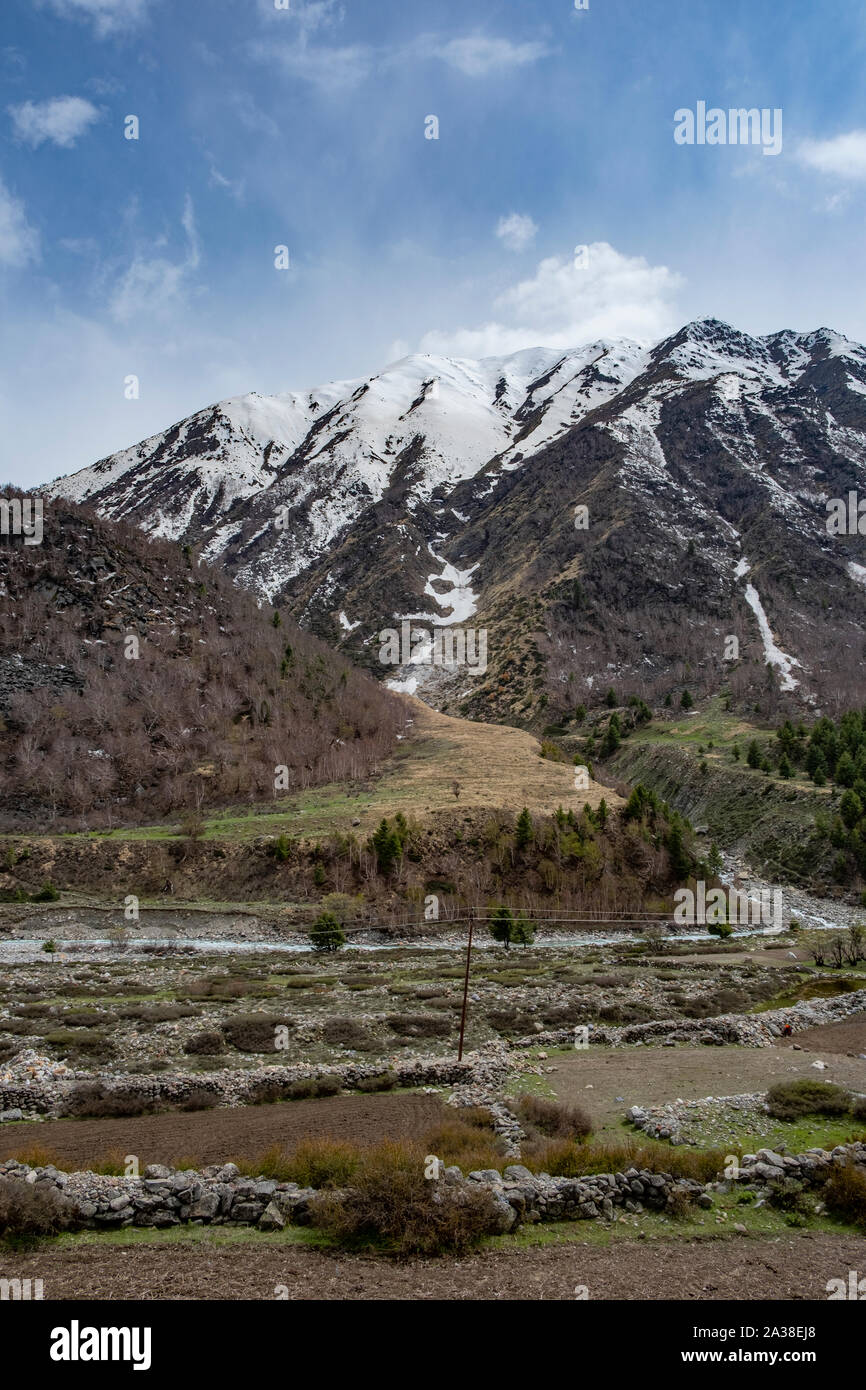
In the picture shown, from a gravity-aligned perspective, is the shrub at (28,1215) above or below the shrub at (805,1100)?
above

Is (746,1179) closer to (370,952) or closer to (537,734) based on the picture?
(370,952)

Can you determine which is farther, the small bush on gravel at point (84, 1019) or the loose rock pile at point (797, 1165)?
the small bush on gravel at point (84, 1019)

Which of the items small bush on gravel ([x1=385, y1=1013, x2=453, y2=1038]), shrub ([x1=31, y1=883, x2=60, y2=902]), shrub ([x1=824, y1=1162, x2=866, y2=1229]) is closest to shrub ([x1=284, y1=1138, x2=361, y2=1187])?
shrub ([x1=824, y1=1162, x2=866, y2=1229])

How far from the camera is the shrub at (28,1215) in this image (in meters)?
11.4

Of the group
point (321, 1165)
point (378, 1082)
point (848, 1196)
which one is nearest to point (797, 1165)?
point (848, 1196)

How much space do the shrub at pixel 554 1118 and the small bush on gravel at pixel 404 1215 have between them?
5.74 metres

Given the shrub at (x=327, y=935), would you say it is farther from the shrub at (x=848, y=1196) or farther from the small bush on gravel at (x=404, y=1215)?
the shrub at (x=848, y=1196)

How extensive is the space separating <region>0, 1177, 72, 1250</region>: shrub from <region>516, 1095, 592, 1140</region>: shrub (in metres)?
10.8

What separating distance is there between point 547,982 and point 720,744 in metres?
74.4

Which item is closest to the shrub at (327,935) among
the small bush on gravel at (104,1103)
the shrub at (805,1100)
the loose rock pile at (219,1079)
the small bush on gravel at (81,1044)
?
the small bush on gravel at (81,1044)

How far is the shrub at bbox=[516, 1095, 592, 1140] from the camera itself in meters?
17.5

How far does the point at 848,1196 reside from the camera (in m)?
13.6

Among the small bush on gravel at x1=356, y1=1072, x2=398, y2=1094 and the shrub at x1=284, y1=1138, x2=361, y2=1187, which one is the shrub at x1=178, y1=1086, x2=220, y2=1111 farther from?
the shrub at x1=284, y1=1138, x2=361, y2=1187
